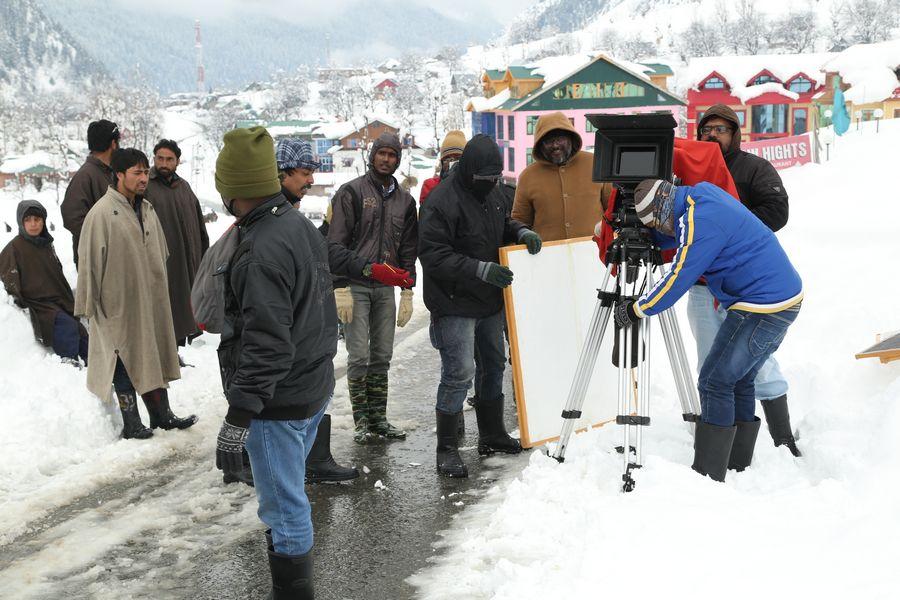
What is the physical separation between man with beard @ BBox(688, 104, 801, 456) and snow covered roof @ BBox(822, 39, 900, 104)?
47.4m

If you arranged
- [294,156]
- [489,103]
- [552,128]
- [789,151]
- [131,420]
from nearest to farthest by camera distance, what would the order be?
[294,156] → [552,128] → [131,420] → [789,151] → [489,103]

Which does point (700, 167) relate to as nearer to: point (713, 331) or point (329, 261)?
point (713, 331)

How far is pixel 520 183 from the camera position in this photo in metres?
5.90

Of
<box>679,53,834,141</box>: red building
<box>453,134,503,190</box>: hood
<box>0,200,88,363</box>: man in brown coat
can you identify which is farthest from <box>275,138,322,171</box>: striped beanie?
<box>679,53,834,141</box>: red building

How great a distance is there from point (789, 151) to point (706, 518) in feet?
82.3

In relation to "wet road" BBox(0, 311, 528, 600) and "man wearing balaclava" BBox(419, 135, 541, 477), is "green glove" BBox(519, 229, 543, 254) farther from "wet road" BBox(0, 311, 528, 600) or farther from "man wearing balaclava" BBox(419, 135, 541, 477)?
"wet road" BBox(0, 311, 528, 600)

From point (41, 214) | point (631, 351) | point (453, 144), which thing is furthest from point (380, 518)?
point (41, 214)

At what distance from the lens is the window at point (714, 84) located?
49219 mm

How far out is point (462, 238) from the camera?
5367 mm

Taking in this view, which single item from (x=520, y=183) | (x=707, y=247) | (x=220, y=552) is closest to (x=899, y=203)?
(x=520, y=183)

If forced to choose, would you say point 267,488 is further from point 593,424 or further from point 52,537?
point 593,424

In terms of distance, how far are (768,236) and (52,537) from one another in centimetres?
399

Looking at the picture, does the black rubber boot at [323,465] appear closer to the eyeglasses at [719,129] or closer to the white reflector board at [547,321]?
the white reflector board at [547,321]

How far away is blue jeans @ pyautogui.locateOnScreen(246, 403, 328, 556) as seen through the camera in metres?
3.38
